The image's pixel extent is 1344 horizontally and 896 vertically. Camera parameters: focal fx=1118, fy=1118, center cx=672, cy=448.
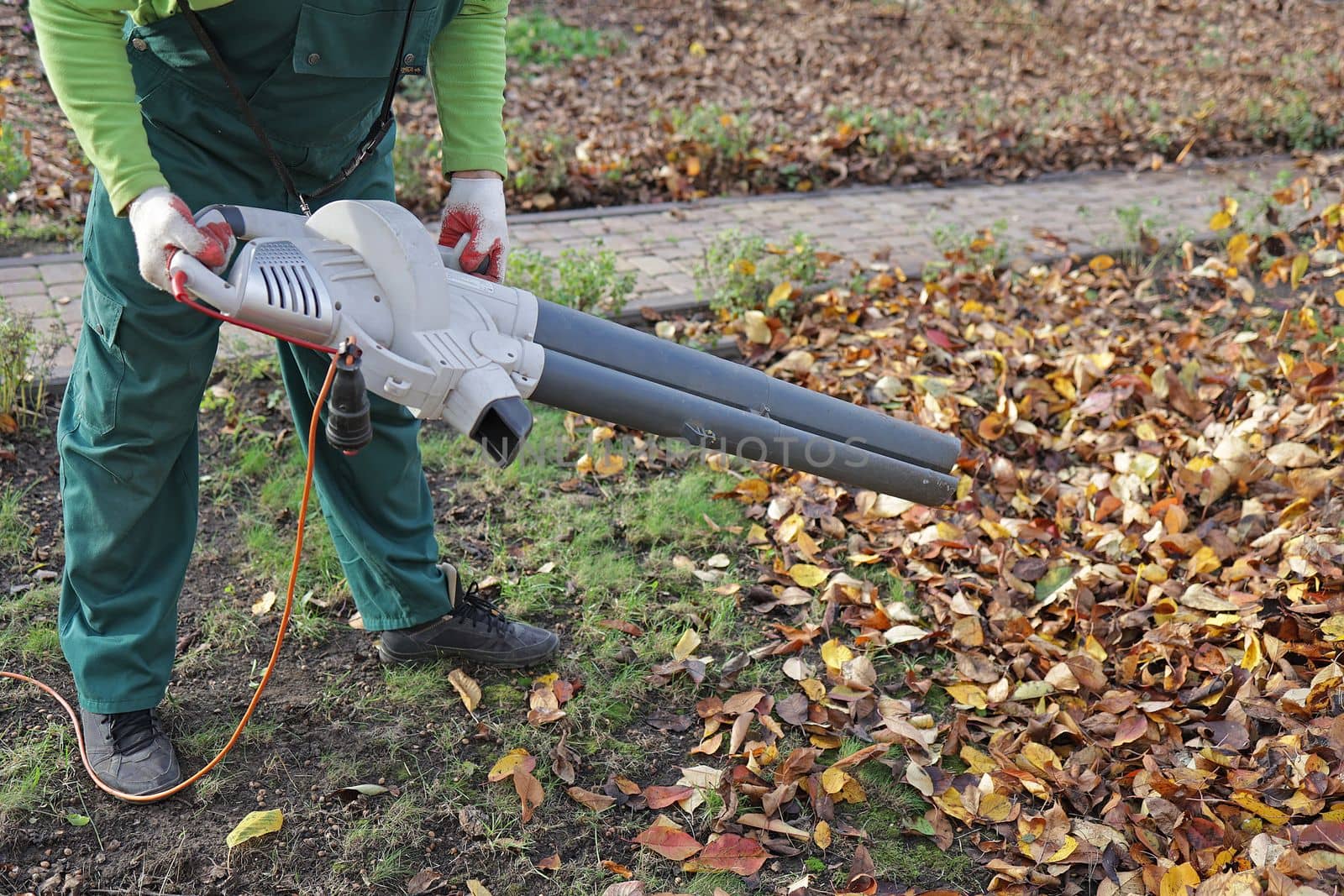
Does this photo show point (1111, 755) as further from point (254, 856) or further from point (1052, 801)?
point (254, 856)

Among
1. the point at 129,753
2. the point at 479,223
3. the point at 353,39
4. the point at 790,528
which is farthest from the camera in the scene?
the point at 790,528

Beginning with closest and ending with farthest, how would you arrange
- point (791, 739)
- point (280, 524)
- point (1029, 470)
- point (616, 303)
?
point (791, 739)
point (280, 524)
point (1029, 470)
point (616, 303)

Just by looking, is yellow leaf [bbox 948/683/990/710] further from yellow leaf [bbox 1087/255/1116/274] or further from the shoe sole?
yellow leaf [bbox 1087/255/1116/274]

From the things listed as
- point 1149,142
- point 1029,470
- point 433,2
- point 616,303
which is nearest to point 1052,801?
point 1029,470

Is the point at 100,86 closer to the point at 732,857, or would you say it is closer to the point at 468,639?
the point at 468,639

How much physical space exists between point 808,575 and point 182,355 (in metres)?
1.75

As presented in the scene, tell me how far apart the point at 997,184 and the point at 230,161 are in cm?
511

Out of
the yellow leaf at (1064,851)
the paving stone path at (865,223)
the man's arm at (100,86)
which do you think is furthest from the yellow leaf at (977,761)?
the paving stone path at (865,223)

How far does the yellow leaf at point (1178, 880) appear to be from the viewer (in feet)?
6.96

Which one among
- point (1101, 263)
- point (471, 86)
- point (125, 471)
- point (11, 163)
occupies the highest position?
point (471, 86)

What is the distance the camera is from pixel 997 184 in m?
6.32

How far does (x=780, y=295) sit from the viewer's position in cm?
436

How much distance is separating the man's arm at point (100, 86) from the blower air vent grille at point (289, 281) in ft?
0.83

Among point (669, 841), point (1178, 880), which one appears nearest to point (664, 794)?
point (669, 841)
